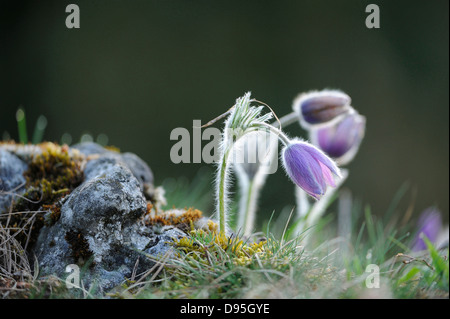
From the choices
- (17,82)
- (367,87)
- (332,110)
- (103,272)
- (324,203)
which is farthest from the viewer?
(367,87)

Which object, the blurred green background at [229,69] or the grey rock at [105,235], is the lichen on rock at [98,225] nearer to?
the grey rock at [105,235]

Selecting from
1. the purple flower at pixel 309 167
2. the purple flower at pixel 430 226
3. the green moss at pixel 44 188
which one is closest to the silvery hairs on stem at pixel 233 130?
the purple flower at pixel 309 167

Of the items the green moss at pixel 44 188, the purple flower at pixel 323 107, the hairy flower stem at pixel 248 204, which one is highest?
the purple flower at pixel 323 107
